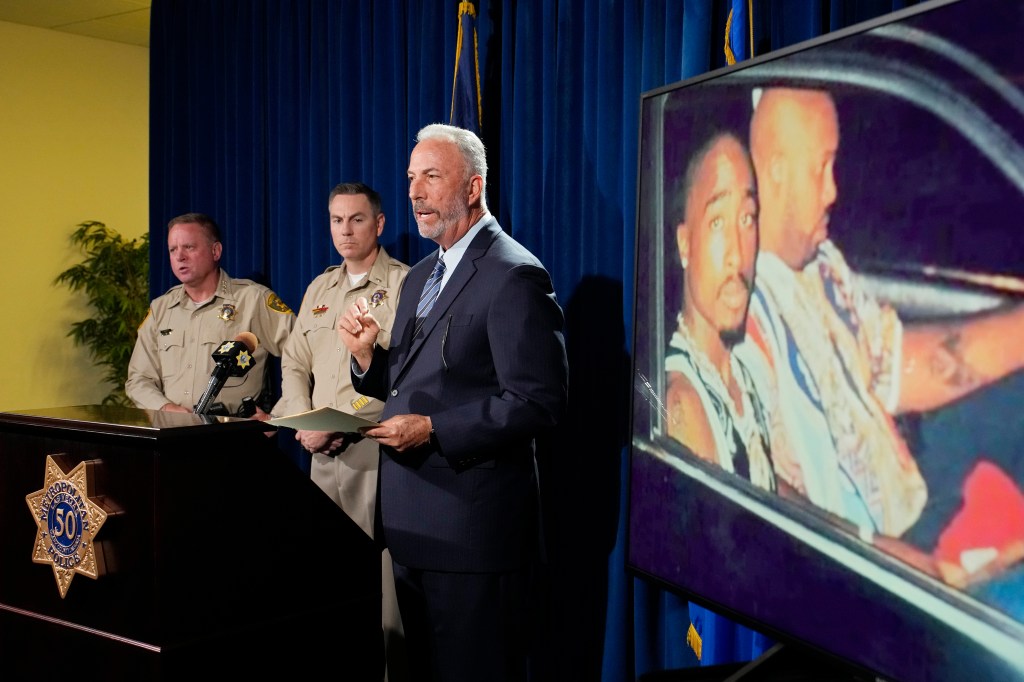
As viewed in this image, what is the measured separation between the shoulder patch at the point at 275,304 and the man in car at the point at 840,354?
101 inches

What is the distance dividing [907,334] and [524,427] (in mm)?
1027

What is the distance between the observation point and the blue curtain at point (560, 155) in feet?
9.69

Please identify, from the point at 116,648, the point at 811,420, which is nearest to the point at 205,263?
the point at 116,648

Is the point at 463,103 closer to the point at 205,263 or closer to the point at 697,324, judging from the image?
the point at 205,263

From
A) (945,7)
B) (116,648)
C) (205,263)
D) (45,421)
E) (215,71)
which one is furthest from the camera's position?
(215,71)

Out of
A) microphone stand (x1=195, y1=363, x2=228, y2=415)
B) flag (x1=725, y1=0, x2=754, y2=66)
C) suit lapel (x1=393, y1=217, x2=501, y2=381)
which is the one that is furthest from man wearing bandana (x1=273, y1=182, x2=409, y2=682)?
flag (x1=725, y1=0, x2=754, y2=66)

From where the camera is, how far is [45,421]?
2.03 meters

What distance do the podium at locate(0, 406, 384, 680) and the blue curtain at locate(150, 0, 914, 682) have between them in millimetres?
920

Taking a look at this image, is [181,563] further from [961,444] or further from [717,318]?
[961,444]

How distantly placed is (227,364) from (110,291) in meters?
4.31

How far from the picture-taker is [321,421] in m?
1.99

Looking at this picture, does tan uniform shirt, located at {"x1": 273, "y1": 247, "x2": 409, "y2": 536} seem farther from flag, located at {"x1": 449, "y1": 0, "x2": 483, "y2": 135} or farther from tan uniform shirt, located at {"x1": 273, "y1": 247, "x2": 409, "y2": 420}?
flag, located at {"x1": 449, "y1": 0, "x2": 483, "y2": 135}

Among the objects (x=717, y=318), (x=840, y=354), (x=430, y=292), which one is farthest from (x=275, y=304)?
(x=840, y=354)

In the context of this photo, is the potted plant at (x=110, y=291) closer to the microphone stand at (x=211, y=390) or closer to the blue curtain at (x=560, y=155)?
the blue curtain at (x=560, y=155)
